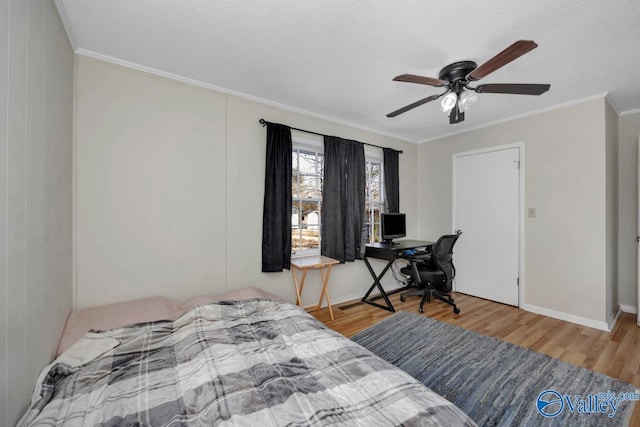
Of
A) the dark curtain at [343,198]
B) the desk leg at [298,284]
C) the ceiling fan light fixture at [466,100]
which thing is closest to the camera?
the ceiling fan light fixture at [466,100]

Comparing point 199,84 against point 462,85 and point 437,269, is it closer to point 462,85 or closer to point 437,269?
point 462,85

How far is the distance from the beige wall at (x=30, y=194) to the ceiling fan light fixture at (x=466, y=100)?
263cm

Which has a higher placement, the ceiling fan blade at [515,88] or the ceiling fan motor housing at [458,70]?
the ceiling fan motor housing at [458,70]

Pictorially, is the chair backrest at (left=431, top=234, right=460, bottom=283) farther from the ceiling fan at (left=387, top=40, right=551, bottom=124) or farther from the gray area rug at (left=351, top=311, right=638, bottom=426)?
the ceiling fan at (left=387, top=40, right=551, bottom=124)

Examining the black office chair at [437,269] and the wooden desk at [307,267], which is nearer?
the wooden desk at [307,267]

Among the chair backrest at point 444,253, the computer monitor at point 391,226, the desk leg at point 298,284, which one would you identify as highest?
the computer monitor at point 391,226

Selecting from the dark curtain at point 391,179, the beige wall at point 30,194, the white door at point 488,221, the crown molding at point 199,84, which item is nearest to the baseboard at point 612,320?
the white door at point 488,221

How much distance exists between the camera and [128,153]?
2174 millimetres

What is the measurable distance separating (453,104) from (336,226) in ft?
6.37

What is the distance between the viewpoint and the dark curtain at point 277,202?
287 centimetres

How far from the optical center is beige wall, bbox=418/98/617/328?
9.22 feet

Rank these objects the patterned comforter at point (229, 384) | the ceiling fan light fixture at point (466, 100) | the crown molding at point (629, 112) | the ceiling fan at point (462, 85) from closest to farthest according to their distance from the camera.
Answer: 1. the patterned comforter at point (229, 384)
2. the ceiling fan at point (462, 85)
3. the ceiling fan light fixture at point (466, 100)
4. the crown molding at point (629, 112)

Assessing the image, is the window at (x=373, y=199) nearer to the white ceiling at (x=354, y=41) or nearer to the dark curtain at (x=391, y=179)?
the dark curtain at (x=391, y=179)

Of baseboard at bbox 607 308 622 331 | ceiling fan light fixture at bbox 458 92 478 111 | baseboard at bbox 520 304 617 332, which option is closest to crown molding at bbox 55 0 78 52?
ceiling fan light fixture at bbox 458 92 478 111
